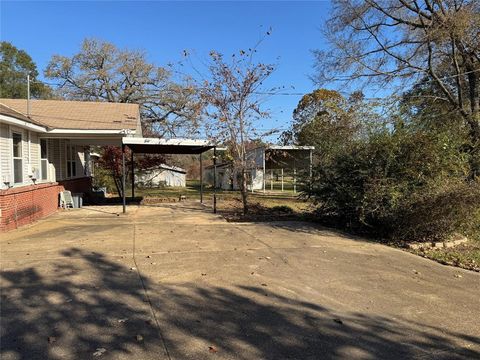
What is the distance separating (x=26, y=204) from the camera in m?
10.6

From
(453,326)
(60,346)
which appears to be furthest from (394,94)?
(60,346)

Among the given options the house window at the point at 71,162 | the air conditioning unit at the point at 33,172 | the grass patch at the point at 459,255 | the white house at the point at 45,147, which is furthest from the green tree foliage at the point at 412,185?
the house window at the point at 71,162

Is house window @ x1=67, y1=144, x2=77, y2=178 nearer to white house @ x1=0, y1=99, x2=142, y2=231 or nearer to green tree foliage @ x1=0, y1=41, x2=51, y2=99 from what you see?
white house @ x1=0, y1=99, x2=142, y2=231

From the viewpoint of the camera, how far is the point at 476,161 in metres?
9.79

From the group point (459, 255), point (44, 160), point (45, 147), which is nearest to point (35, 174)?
point (44, 160)

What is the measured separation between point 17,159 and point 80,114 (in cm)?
540

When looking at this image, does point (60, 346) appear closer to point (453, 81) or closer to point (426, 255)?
point (426, 255)

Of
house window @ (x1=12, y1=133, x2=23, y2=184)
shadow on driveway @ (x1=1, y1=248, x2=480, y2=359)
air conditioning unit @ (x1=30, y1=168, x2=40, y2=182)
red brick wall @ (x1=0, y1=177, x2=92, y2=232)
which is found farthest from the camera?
air conditioning unit @ (x1=30, y1=168, x2=40, y2=182)

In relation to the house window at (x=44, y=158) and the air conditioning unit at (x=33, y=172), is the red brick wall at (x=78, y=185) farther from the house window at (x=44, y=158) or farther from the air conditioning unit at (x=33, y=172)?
the air conditioning unit at (x=33, y=172)

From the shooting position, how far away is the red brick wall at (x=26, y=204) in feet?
30.5

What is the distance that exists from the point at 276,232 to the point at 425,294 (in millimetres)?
4546

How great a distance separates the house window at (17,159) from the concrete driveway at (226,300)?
9.23ft

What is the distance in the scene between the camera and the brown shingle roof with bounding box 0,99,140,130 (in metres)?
14.1

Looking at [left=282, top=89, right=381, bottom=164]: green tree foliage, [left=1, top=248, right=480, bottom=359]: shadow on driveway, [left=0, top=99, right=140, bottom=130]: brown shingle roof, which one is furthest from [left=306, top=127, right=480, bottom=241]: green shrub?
[left=0, top=99, right=140, bottom=130]: brown shingle roof
